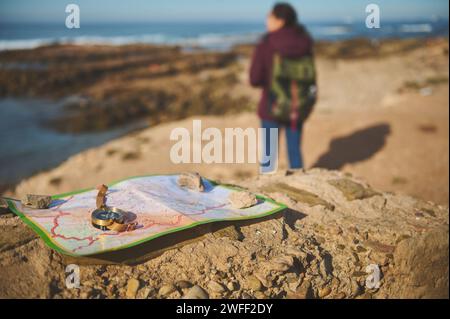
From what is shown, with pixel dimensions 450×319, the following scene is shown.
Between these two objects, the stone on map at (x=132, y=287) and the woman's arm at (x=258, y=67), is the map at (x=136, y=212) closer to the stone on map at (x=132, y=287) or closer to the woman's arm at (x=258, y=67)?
the stone on map at (x=132, y=287)

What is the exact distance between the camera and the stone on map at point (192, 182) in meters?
3.58

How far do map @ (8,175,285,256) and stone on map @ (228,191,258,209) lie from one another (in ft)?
0.13

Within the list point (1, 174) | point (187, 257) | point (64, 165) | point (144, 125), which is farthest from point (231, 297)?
point (144, 125)

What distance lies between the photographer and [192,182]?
360cm

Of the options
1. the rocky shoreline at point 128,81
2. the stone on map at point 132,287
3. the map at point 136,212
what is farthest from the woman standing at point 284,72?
the rocky shoreline at point 128,81

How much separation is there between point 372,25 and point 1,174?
7.84m

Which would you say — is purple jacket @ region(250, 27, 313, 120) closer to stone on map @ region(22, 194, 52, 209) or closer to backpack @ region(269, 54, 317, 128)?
backpack @ region(269, 54, 317, 128)

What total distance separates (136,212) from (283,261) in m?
1.13

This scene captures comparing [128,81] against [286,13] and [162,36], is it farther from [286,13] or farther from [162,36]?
[162,36]

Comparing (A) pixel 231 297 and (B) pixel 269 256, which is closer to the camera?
(A) pixel 231 297

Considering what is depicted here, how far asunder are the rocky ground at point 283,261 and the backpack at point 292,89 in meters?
1.27

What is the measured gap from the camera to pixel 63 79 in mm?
18828

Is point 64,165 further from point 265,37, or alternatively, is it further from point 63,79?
point 63,79

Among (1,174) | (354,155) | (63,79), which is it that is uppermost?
(63,79)
